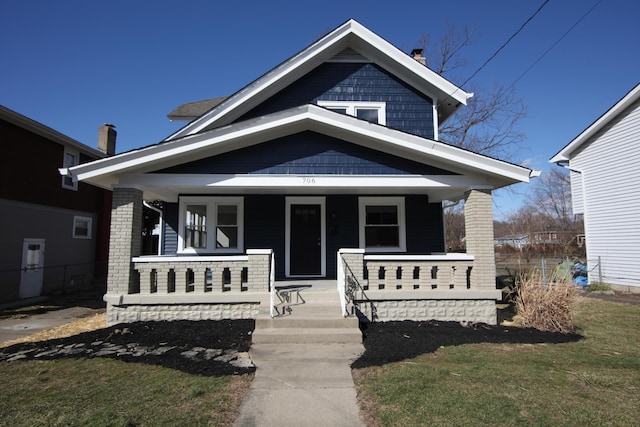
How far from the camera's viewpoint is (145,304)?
24.4 ft

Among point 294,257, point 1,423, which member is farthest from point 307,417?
point 294,257

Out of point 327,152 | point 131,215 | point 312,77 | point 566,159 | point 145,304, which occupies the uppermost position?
point 312,77

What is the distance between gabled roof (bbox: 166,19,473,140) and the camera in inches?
385

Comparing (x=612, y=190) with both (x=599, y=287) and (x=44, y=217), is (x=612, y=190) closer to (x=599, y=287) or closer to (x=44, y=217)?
(x=599, y=287)

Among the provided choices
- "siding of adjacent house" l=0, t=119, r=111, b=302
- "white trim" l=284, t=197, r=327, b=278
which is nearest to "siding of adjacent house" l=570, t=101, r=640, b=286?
"white trim" l=284, t=197, r=327, b=278

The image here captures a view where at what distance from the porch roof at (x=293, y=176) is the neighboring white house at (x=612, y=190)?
8834mm

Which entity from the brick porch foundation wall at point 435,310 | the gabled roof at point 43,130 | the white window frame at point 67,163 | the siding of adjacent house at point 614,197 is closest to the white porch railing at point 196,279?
the brick porch foundation wall at point 435,310

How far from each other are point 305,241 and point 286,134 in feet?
11.8

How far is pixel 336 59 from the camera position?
10492 millimetres

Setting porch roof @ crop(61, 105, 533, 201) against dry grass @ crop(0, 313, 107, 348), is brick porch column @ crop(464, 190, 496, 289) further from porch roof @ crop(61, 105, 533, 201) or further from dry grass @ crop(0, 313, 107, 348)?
dry grass @ crop(0, 313, 107, 348)

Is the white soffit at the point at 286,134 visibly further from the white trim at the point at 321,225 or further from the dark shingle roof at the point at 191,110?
the dark shingle roof at the point at 191,110

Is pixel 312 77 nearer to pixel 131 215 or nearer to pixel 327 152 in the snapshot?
pixel 327 152

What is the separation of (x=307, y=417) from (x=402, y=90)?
9340 mm

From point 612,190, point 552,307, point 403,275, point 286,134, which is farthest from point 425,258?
point 612,190
